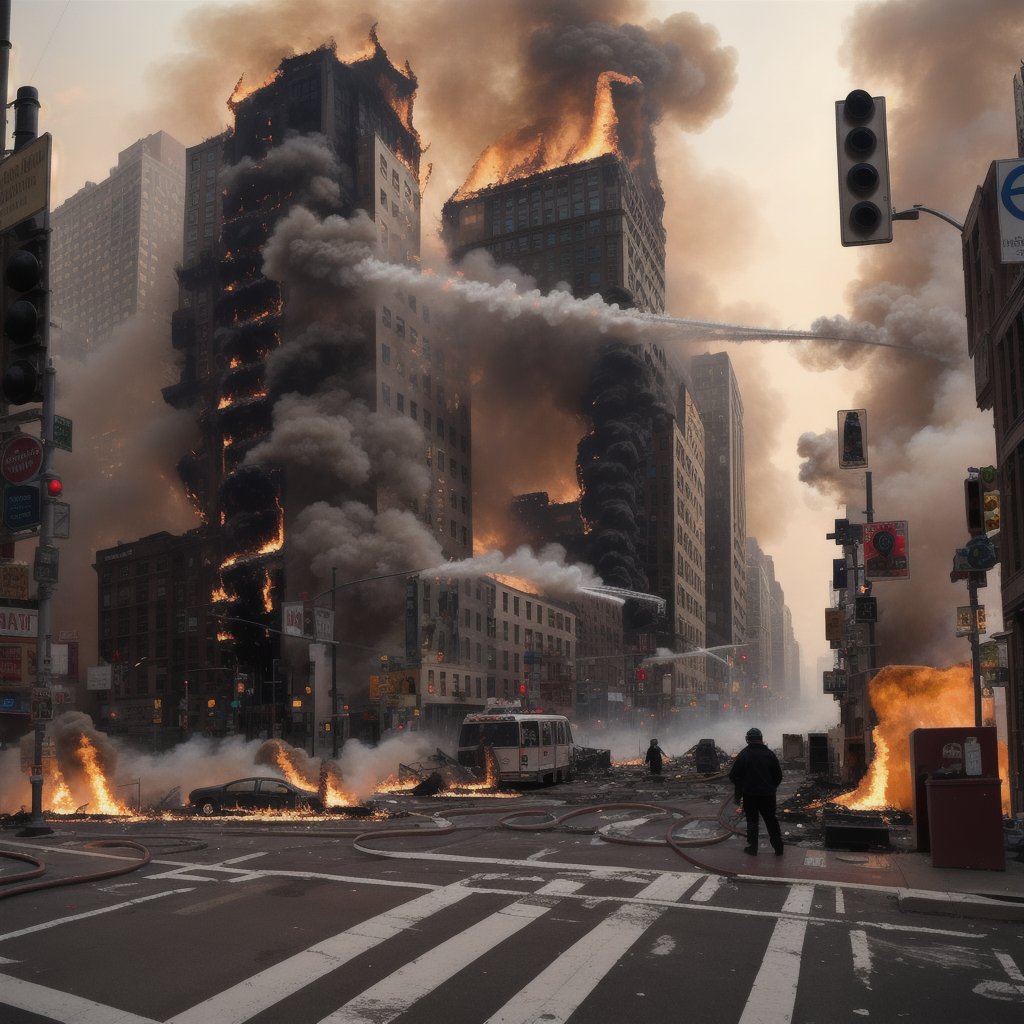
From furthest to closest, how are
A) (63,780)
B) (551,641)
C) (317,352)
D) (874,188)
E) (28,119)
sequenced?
(551,641)
(317,352)
(63,780)
(28,119)
(874,188)

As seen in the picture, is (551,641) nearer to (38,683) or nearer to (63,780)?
(63,780)

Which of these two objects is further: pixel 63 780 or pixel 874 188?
pixel 63 780

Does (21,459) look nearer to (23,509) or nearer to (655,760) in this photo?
(23,509)

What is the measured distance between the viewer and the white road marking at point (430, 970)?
22.3ft

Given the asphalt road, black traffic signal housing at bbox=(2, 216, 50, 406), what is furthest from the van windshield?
black traffic signal housing at bbox=(2, 216, 50, 406)

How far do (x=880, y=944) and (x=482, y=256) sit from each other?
132m

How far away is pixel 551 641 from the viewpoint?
329 feet

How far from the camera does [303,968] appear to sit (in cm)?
791

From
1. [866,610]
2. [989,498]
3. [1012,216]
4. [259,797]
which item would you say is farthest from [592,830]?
[866,610]

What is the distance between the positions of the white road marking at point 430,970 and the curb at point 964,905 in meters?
3.74

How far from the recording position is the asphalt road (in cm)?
693

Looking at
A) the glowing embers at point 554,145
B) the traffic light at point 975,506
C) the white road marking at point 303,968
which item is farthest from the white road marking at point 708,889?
the glowing embers at point 554,145

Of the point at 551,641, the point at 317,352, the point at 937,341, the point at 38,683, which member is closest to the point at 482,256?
the point at 317,352

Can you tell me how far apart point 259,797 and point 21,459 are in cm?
1374
